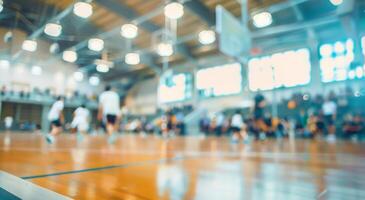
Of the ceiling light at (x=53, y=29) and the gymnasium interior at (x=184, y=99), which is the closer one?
the gymnasium interior at (x=184, y=99)

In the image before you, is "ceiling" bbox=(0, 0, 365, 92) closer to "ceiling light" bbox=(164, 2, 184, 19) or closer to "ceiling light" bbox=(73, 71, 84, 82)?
"ceiling light" bbox=(73, 71, 84, 82)

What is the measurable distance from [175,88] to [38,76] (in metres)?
13.6

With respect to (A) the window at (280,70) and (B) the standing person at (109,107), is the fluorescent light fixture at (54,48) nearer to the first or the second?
(B) the standing person at (109,107)

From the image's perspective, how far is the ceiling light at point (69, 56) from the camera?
1.83m

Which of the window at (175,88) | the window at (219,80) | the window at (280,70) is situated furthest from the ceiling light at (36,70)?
the window at (175,88)

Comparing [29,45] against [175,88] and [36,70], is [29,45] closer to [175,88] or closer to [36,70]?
[36,70]

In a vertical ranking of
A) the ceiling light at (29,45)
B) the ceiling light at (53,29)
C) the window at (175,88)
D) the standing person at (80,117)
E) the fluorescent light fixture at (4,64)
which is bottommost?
the standing person at (80,117)

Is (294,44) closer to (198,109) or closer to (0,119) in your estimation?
(198,109)

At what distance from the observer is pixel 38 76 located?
60.2 inches

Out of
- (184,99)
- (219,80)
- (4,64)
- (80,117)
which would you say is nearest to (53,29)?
(4,64)

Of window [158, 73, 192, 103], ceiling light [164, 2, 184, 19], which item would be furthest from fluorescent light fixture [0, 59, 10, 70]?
window [158, 73, 192, 103]

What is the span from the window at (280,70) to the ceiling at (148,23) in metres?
0.67

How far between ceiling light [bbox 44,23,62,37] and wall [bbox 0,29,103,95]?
0.08 metres

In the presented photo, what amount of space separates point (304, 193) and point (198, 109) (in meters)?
12.6
